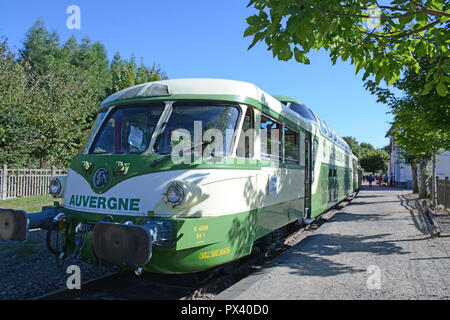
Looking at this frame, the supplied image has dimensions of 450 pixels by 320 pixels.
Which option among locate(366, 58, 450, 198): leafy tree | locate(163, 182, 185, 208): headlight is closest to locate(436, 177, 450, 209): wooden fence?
locate(366, 58, 450, 198): leafy tree

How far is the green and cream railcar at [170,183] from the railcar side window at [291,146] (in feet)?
3.29

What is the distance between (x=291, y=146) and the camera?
23.8 ft

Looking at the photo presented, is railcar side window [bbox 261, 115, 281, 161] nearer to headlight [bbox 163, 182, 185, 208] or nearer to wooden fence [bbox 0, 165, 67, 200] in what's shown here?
headlight [bbox 163, 182, 185, 208]

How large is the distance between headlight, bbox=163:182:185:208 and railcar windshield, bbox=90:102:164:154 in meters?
0.93

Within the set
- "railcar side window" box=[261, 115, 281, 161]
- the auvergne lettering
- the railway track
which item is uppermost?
"railcar side window" box=[261, 115, 281, 161]

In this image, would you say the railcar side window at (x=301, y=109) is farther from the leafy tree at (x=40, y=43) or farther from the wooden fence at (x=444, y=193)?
the leafy tree at (x=40, y=43)

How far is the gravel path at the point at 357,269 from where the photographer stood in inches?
186

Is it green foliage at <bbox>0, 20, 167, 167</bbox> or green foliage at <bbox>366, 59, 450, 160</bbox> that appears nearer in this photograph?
green foliage at <bbox>366, 59, 450, 160</bbox>

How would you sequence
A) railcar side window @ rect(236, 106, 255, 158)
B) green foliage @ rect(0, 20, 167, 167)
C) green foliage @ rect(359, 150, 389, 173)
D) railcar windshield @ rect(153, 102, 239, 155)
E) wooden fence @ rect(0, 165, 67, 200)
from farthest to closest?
green foliage @ rect(359, 150, 389, 173) < green foliage @ rect(0, 20, 167, 167) < wooden fence @ rect(0, 165, 67, 200) < railcar side window @ rect(236, 106, 255, 158) < railcar windshield @ rect(153, 102, 239, 155)

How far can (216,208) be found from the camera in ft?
14.7

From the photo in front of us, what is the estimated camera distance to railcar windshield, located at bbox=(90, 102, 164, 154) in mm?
4984

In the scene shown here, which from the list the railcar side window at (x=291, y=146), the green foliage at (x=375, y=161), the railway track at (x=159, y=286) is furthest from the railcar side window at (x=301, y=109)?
the green foliage at (x=375, y=161)

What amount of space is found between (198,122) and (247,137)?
775 millimetres

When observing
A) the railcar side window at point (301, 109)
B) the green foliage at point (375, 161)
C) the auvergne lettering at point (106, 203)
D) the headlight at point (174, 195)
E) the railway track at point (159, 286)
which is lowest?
the railway track at point (159, 286)
